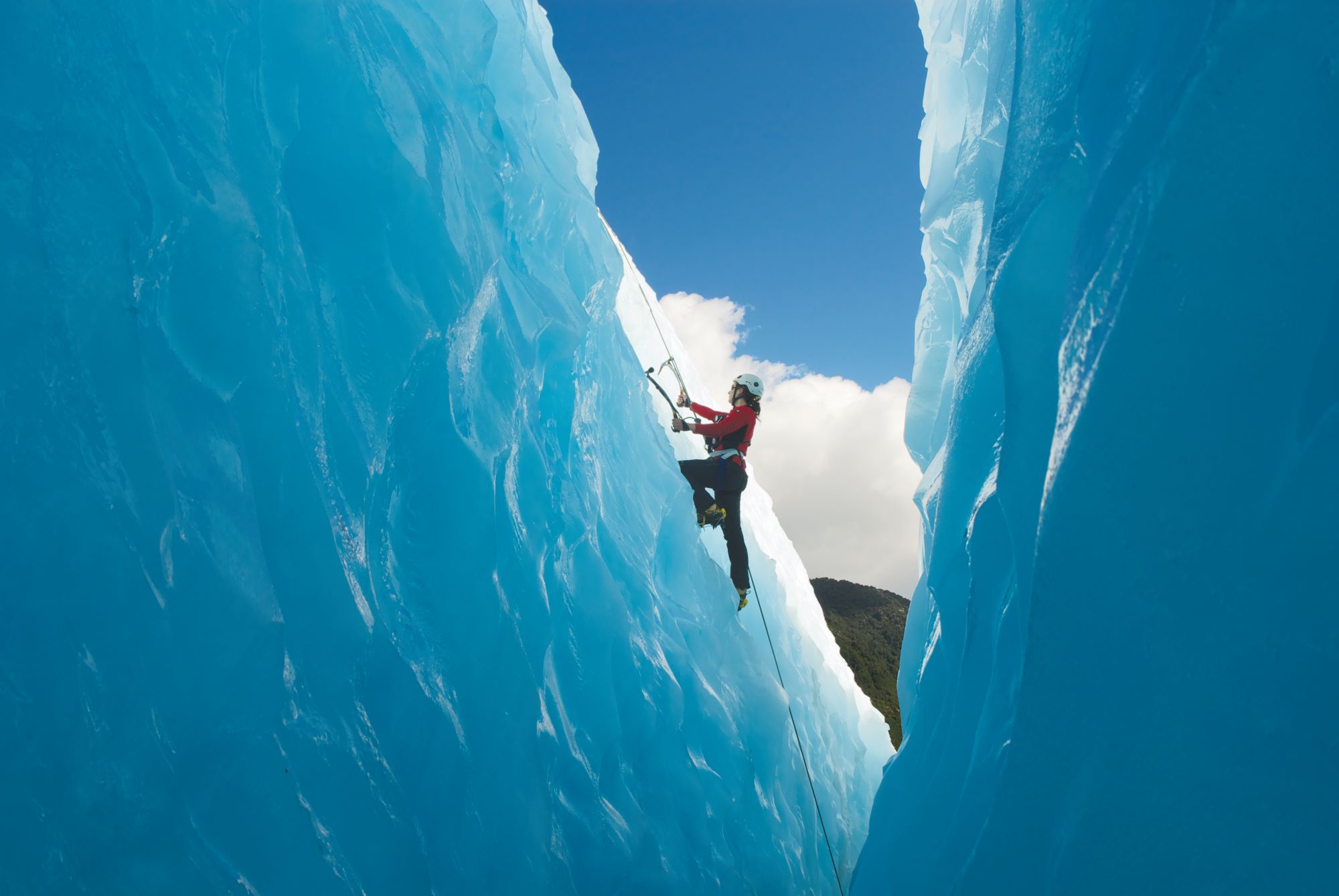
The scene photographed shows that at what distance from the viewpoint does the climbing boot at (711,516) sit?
192 inches

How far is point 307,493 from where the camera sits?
250 cm

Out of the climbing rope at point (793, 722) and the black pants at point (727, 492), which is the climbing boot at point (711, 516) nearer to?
the black pants at point (727, 492)

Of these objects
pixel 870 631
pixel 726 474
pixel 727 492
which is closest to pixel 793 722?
pixel 727 492

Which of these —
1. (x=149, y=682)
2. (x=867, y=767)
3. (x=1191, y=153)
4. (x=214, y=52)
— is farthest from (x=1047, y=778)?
(x=867, y=767)

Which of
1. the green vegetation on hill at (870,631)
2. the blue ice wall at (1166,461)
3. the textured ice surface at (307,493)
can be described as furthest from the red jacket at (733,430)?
the green vegetation on hill at (870,631)

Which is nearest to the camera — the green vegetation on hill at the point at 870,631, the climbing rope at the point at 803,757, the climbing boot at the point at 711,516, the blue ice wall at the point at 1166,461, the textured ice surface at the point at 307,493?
the blue ice wall at the point at 1166,461

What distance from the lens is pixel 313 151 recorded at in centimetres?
282

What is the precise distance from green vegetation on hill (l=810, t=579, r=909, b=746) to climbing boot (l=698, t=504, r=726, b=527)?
1465 centimetres

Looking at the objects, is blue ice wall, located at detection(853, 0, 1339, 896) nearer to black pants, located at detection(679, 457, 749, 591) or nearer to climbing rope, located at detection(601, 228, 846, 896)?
climbing rope, located at detection(601, 228, 846, 896)

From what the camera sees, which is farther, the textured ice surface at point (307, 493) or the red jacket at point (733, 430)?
the red jacket at point (733, 430)

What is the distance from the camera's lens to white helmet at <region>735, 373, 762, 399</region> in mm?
5266

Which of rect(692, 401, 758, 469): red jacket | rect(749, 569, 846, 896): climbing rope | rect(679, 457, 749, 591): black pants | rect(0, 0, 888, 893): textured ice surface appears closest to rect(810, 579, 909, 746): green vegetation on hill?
rect(749, 569, 846, 896): climbing rope

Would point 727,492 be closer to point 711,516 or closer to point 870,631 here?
point 711,516

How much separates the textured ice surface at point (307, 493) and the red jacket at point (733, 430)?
1120mm
